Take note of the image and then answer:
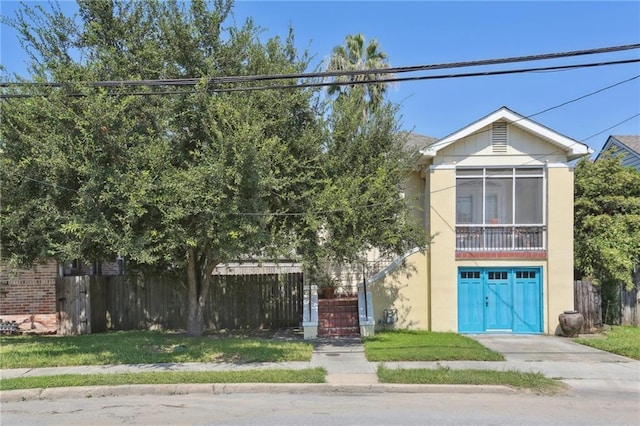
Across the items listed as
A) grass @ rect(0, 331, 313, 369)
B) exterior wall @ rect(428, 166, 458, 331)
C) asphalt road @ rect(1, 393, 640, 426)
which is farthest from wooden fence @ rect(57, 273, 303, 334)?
asphalt road @ rect(1, 393, 640, 426)

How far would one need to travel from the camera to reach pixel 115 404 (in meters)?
7.46

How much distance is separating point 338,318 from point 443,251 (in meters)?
3.66

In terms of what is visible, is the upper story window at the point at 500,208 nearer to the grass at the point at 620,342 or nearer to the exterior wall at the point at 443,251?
the exterior wall at the point at 443,251

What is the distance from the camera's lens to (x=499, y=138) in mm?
14945

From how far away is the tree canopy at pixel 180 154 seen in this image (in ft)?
30.6

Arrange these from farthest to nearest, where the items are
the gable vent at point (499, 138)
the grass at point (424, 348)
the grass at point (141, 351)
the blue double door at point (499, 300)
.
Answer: the gable vent at point (499, 138) → the blue double door at point (499, 300) → the grass at point (424, 348) → the grass at point (141, 351)

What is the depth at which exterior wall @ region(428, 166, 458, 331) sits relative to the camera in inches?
583

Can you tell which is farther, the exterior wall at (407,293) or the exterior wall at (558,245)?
the exterior wall at (407,293)

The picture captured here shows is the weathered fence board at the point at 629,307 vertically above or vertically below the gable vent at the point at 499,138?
below

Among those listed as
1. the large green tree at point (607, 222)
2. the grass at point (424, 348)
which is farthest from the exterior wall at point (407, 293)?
the large green tree at point (607, 222)

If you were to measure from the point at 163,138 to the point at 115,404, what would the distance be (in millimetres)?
5200

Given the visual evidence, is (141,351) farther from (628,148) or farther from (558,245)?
(628,148)

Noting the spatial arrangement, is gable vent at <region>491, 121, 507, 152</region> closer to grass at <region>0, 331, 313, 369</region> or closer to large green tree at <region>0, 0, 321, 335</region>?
large green tree at <region>0, 0, 321, 335</region>

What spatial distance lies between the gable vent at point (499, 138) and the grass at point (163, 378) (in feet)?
30.5
